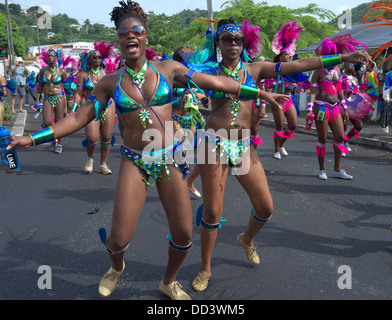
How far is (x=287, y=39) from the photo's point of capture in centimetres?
485

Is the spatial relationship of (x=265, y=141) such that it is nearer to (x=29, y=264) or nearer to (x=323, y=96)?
(x=323, y=96)

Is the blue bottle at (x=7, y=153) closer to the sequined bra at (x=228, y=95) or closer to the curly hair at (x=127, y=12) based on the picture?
the curly hair at (x=127, y=12)

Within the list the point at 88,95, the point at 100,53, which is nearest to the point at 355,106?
the point at 100,53

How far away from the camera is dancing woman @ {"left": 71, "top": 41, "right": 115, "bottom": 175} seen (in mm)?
7550

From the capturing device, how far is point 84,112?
10.6 feet

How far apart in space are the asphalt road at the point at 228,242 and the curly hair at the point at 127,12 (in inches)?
87.6

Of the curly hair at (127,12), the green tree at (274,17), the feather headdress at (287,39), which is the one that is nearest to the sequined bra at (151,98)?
the curly hair at (127,12)

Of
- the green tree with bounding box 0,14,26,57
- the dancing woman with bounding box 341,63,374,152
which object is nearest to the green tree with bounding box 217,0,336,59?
the dancing woman with bounding box 341,63,374,152

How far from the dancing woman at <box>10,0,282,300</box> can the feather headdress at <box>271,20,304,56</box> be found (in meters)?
2.00

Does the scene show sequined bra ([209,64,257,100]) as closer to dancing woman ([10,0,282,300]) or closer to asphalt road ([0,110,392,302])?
dancing woman ([10,0,282,300])

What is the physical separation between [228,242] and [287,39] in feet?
8.05

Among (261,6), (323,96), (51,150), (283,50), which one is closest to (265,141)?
(323,96)

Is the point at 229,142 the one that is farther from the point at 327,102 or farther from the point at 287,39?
the point at 327,102
